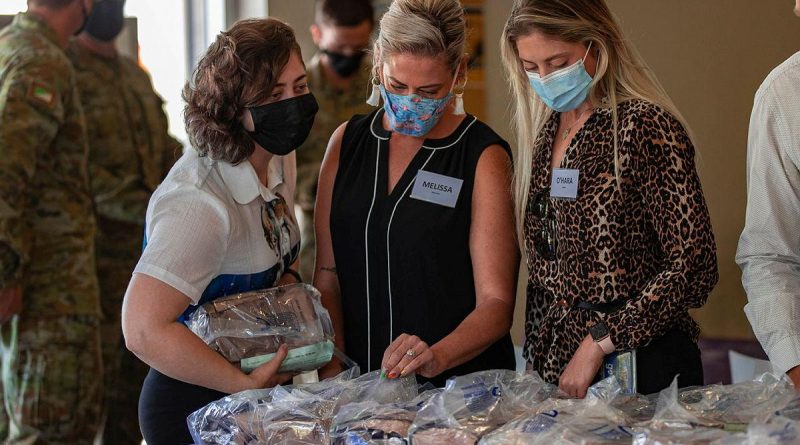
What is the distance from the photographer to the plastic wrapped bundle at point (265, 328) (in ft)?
6.18

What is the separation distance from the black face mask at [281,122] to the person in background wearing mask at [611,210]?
1.52 feet

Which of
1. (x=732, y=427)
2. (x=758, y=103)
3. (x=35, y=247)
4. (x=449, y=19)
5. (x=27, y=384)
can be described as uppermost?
(x=449, y=19)

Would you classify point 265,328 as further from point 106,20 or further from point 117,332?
point 106,20

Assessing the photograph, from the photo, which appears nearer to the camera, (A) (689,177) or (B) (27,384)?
(A) (689,177)

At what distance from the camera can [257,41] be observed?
1953mm

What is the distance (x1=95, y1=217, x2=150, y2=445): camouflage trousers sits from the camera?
3.64 meters

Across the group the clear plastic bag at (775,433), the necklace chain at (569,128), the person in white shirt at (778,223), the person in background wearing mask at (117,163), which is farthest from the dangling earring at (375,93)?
the person in background wearing mask at (117,163)

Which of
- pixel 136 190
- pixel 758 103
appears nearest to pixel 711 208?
pixel 136 190

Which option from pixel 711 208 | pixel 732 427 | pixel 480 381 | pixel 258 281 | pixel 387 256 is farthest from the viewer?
pixel 711 208

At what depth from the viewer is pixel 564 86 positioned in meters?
1.98

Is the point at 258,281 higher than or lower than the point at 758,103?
lower

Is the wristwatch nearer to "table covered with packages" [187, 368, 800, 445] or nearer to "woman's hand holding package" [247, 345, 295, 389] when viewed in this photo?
"table covered with packages" [187, 368, 800, 445]

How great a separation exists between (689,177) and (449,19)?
2.03 ft

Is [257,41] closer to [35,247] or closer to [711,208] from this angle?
[35,247]
